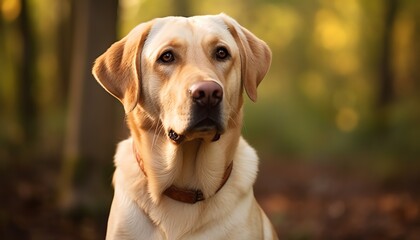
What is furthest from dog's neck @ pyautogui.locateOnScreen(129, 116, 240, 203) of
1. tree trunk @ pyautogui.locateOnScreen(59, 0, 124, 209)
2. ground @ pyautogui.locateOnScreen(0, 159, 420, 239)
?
tree trunk @ pyautogui.locateOnScreen(59, 0, 124, 209)

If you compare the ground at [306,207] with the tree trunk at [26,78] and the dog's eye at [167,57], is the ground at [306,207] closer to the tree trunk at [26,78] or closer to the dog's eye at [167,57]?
the tree trunk at [26,78]

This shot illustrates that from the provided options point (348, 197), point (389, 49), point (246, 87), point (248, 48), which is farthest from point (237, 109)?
point (389, 49)

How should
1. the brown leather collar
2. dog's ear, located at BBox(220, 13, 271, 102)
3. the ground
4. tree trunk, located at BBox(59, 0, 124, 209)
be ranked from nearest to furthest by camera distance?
the brown leather collar
dog's ear, located at BBox(220, 13, 271, 102)
the ground
tree trunk, located at BBox(59, 0, 124, 209)

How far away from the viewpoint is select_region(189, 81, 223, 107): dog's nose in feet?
12.3

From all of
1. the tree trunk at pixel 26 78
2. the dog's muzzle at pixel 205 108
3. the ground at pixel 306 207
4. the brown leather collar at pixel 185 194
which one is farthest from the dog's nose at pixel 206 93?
the tree trunk at pixel 26 78

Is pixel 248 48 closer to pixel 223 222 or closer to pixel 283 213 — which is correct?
pixel 223 222

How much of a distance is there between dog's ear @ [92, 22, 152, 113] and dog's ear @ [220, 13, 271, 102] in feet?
1.99

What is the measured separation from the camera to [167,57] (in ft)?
13.6

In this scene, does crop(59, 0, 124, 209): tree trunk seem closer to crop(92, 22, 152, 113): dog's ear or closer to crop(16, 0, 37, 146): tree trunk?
crop(92, 22, 152, 113): dog's ear

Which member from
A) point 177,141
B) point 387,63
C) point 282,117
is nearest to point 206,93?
point 177,141

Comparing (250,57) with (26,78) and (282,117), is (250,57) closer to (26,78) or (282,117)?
(26,78)

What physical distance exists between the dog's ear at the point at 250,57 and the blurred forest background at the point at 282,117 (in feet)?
10.5

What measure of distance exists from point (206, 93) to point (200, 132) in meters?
0.27

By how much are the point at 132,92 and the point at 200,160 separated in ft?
2.12
